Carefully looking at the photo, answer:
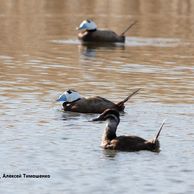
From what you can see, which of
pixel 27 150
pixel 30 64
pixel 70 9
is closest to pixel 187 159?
pixel 27 150

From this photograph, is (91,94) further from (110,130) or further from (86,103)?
(110,130)

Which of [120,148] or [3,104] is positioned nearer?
[120,148]

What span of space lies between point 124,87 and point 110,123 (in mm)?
8327

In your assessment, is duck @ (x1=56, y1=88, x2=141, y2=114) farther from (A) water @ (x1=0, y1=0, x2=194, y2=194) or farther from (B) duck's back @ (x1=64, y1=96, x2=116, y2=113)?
(A) water @ (x1=0, y1=0, x2=194, y2=194)

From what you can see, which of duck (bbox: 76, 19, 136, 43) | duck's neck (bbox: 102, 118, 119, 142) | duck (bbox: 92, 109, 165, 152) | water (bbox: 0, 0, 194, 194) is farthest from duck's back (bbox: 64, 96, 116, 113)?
duck (bbox: 76, 19, 136, 43)

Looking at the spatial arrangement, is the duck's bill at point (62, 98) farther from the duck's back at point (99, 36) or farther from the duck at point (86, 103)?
the duck's back at point (99, 36)

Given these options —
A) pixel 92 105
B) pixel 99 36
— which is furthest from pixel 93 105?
pixel 99 36

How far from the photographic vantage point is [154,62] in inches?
1345

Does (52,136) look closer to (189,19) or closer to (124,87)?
(124,87)

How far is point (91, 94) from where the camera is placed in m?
26.4

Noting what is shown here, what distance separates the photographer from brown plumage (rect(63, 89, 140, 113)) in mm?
23375

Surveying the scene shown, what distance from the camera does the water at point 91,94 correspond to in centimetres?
1709

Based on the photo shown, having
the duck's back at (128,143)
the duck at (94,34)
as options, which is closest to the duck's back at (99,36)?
the duck at (94,34)

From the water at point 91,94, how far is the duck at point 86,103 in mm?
276
